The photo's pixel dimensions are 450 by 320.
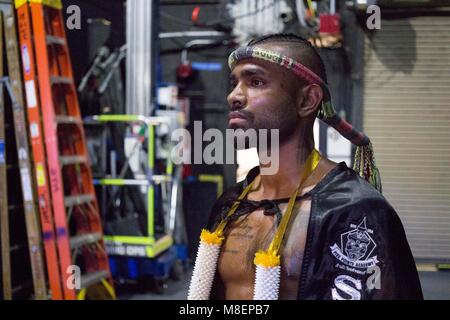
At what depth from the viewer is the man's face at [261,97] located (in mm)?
1279

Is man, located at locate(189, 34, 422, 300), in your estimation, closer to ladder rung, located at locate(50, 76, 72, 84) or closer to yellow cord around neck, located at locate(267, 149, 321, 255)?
yellow cord around neck, located at locate(267, 149, 321, 255)

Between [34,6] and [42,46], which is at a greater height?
[34,6]

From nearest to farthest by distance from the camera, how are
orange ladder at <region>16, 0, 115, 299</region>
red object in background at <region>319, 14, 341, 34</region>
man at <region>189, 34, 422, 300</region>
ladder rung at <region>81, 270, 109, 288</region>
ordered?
man at <region>189, 34, 422, 300</region> → orange ladder at <region>16, 0, 115, 299</region> → ladder rung at <region>81, 270, 109, 288</region> → red object in background at <region>319, 14, 341, 34</region>

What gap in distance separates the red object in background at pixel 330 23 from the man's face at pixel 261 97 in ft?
11.0

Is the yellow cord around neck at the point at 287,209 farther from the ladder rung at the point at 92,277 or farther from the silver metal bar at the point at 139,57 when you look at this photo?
the silver metal bar at the point at 139,57

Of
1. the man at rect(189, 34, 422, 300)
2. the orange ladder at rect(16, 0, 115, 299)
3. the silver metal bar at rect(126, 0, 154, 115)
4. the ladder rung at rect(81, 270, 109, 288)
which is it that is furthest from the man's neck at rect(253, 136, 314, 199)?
the silver metal bar at rect(126, 0, 154, 115)

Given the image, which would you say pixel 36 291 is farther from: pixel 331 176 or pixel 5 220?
pixel 331 176

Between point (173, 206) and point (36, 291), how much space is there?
2022mm

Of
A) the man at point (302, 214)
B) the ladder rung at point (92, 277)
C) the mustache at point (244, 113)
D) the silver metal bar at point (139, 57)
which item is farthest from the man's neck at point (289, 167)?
the silver metal bar at point (139, 57)

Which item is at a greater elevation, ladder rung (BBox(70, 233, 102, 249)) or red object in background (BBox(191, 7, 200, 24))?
red object in background (BBox(191, 7, 200, 24))

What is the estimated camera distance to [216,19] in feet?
19.8

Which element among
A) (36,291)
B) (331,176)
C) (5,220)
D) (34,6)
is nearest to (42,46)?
(34,6)

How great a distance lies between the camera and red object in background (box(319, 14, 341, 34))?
14.7 feet

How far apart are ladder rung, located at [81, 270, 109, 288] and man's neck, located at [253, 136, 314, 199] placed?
270 centimetres
